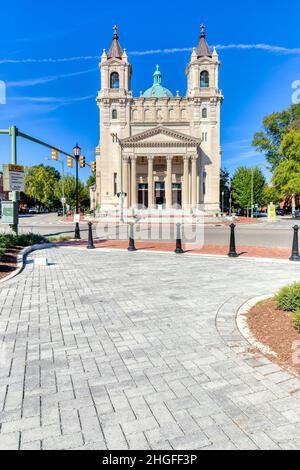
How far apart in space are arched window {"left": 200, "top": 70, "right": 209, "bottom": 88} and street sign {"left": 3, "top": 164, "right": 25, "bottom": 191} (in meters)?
54.7

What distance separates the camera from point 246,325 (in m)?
5.18

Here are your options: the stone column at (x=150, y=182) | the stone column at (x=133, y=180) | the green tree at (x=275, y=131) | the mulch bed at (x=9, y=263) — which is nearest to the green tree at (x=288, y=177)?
the green tree at (x=275, y=131)

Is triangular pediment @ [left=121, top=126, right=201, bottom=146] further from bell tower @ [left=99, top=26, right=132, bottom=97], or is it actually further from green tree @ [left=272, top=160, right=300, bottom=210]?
green tree @ [left=272, top=160, right=300, bottom=210]

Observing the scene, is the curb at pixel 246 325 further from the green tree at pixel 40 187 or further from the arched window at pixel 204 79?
the green tree at pixel 40 187

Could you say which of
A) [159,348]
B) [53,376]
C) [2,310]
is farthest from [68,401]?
[2,310]

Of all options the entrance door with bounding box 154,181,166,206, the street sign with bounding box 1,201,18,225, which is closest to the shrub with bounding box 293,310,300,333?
the street sign with bounding box 1,201,18,225

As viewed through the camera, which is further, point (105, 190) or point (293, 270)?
point (105, 190)

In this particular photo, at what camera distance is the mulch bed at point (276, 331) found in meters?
4.04

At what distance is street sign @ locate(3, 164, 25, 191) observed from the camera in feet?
47.6

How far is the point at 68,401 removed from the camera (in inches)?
127

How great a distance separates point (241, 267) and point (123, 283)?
436 cm

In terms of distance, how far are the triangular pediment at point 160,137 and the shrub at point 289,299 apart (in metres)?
52.6

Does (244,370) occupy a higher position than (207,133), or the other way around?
(207,133)
